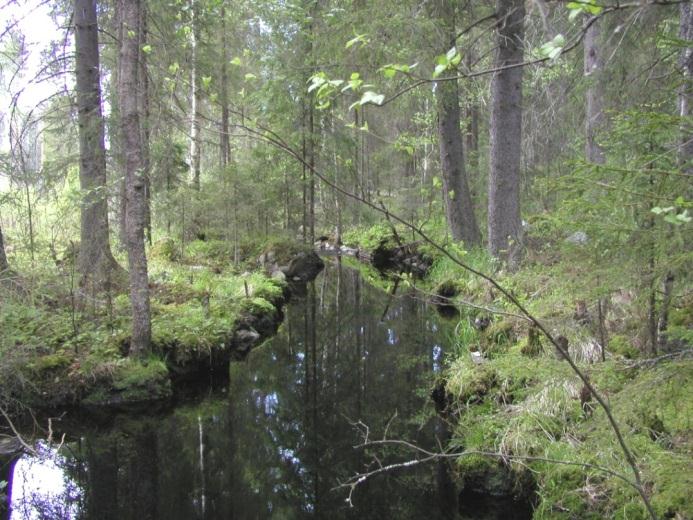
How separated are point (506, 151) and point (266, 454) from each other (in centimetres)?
579

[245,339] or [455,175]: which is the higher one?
[455,175]

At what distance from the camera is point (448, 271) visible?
11.5m

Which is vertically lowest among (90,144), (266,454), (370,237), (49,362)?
(266,454)

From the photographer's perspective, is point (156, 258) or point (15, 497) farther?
point (156, 258)

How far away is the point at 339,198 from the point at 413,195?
8.29 feet

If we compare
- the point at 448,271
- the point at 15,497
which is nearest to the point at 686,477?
the point at 15,497

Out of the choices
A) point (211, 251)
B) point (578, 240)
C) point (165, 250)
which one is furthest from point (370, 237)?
point (578, 240)

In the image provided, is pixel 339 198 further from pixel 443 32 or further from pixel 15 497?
pixel 15 497

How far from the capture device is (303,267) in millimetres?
15328

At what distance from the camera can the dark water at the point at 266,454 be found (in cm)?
454

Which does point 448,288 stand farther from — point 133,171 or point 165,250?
point 165,250

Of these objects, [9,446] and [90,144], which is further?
[90,144]

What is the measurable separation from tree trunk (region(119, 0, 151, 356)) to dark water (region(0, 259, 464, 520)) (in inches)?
49.6

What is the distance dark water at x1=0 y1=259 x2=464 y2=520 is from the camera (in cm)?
454
